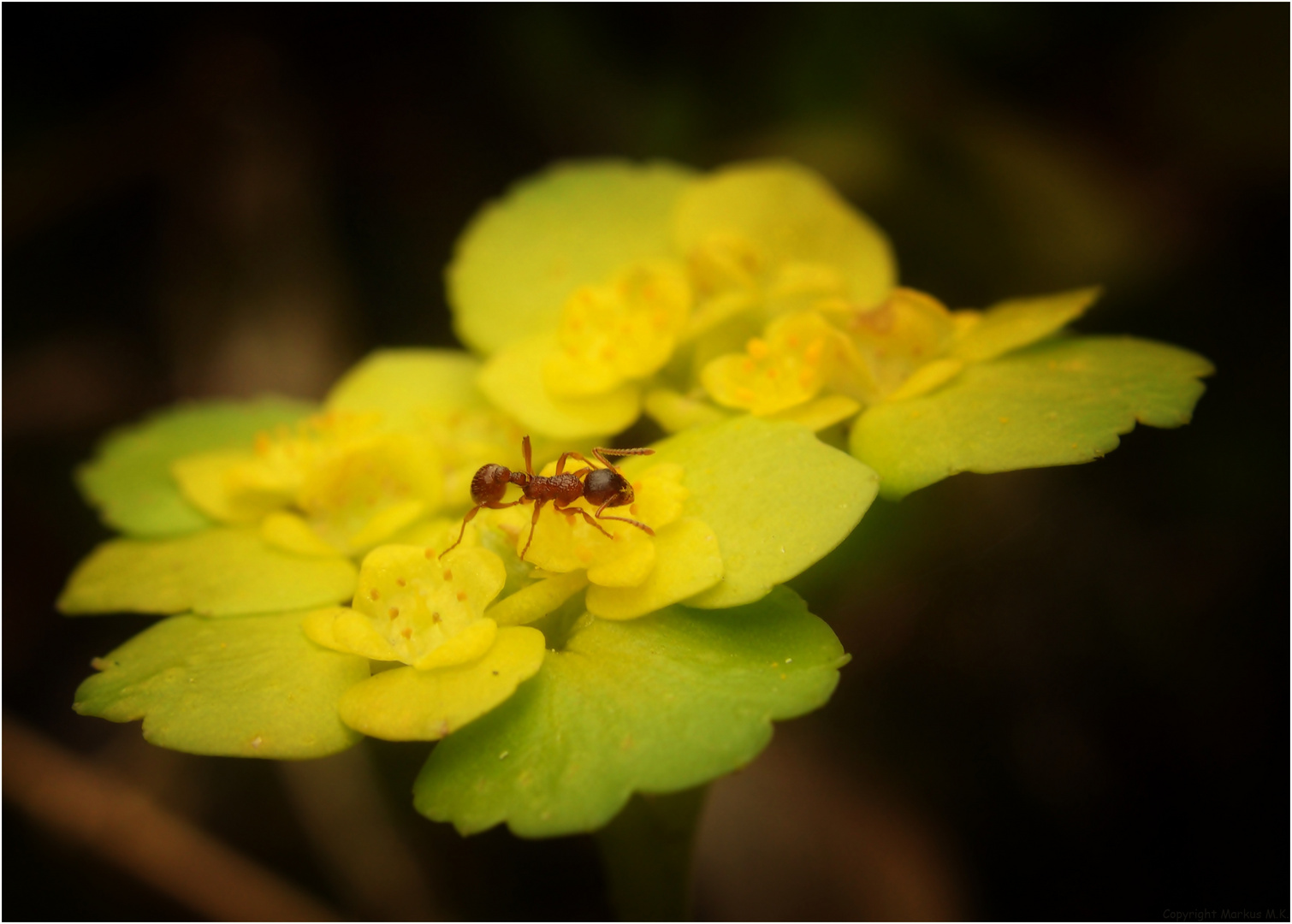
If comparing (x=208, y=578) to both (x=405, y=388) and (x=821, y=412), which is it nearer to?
(x=405, y=388)

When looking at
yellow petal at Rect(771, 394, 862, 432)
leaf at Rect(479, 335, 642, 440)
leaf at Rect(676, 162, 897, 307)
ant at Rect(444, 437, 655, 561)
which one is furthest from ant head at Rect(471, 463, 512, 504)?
leaf at Rect(676, 162, 897, 307)

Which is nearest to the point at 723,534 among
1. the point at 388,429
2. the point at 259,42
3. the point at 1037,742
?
the point at 388,429

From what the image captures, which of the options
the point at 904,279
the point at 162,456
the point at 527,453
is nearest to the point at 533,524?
the point at 527,453

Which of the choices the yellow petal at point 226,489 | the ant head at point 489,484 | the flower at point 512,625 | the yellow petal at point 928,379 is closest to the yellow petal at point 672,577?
the flower at point 512,625

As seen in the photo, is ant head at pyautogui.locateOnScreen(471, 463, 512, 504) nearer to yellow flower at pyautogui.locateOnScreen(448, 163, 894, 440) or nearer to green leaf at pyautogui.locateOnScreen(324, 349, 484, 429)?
yellow flower at pyautogui.locateOnScreen(448, 163, 894, 440)

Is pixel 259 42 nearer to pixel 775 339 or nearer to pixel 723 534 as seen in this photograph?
pixel 775 339
